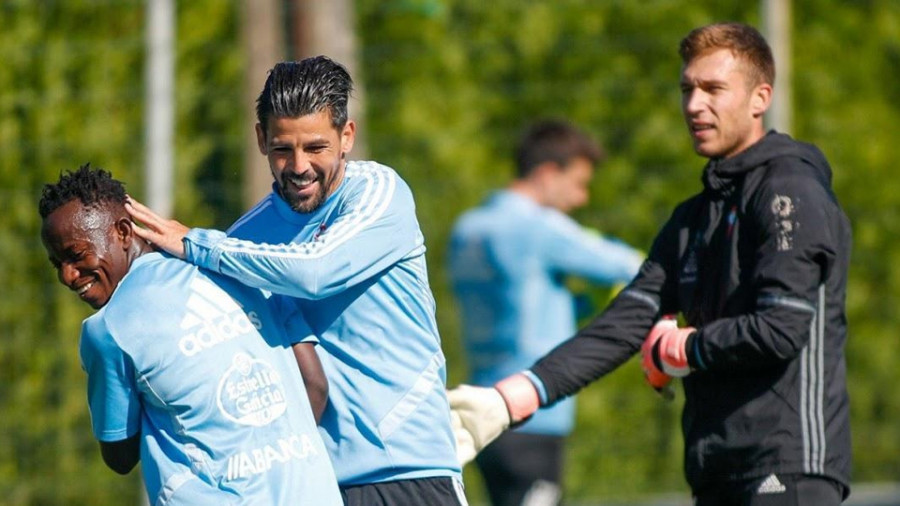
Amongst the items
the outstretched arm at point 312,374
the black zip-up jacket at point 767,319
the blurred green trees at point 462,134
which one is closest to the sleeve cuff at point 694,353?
the black zip-up jacket at point 767,319

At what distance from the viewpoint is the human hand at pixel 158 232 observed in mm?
3678

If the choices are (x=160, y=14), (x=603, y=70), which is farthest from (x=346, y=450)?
(x=603, y=70)

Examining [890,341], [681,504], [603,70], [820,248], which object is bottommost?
[681,504]

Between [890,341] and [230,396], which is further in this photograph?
[890,341]

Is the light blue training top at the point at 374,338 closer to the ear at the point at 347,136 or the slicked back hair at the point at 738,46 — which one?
the ear at the point at 347,136

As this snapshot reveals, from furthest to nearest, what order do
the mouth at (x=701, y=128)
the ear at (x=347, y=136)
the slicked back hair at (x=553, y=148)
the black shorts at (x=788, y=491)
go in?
the slicked back hair at (x=553, y=148) < the mouth at (x=701, y=128) < the black shorts at (x=788, y=491) < the ear at (x=347, y=136)

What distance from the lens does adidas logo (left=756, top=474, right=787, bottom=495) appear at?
4090 millimetres

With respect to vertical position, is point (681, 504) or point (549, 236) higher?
point (549, 236)

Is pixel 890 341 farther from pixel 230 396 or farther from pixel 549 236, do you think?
pixel 230 396

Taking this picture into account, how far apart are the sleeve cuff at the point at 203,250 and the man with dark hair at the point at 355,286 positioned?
25mm

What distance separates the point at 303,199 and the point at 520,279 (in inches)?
143

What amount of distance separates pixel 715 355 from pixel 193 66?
5.20 metres

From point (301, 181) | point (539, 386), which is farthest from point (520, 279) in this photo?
point (301, 181)

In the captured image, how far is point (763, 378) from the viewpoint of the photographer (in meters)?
4.14
